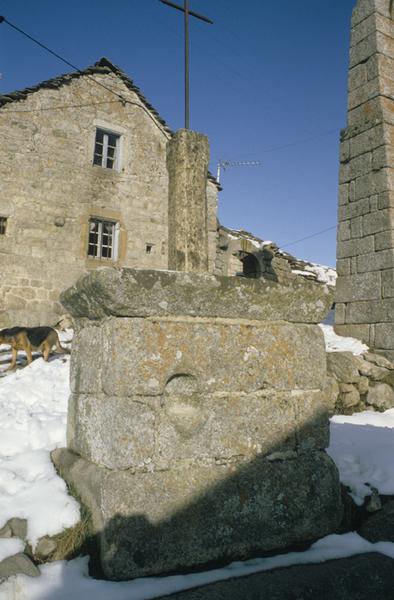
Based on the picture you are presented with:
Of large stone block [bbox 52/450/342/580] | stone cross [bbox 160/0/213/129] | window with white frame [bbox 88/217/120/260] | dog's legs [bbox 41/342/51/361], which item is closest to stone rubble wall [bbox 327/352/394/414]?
large stone block [bbox 52/450/342/580]

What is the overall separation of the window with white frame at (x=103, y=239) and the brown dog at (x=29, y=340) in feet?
16.0

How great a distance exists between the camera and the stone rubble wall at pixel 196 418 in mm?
1993

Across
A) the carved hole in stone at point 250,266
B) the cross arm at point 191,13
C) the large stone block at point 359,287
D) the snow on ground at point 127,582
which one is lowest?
the snow on ground at point 127,582

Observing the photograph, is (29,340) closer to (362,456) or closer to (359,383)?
(359,383)

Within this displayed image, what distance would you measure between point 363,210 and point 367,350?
194 centimetres

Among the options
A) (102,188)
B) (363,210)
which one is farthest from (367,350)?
(102,188)

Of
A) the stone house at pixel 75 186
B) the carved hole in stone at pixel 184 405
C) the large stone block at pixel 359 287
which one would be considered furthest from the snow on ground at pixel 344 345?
the stone house at pixel 75 186

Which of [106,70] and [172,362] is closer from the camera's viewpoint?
[172,362]

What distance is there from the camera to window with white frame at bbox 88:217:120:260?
40.2ft

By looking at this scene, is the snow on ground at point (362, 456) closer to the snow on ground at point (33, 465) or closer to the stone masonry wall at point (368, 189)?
the snow on ground at point (33, 465)

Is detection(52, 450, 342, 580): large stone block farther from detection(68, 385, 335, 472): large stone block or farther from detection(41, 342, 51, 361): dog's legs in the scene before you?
detection(41, 342, 51, 361): dog's legs

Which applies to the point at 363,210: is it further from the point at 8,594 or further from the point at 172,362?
the point at 8,594

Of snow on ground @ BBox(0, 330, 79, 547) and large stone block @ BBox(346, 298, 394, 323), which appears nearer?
snow on ground @ BBox(0, 330, 79, 547)

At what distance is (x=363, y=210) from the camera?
6.04m
